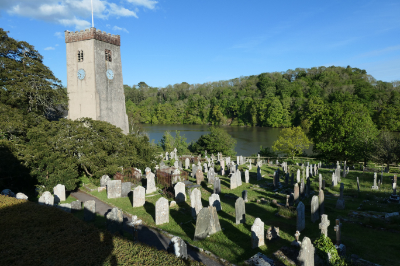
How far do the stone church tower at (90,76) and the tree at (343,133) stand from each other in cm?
2251

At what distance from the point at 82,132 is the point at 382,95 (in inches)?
2371

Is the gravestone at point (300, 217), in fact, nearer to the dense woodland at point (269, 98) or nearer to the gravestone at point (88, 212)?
the gravestone at point (88, 212)

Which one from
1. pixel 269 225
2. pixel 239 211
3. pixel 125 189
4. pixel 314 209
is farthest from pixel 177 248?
pixel 125 189

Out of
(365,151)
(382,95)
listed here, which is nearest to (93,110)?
(365,151)

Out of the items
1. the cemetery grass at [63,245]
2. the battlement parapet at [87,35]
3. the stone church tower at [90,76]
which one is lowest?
the cemetery grass at [63,245]

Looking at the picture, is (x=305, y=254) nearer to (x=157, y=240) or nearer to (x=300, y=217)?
(x=300, y=217)

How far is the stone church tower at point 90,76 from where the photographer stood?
80.1 feet

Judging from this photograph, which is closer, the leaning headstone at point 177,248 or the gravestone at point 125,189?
the leaning headstone at point 177,248

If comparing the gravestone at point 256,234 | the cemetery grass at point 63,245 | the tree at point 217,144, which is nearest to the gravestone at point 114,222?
the cemetery grass at point 63,245

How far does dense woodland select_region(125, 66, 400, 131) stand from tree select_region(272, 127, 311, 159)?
675 inches

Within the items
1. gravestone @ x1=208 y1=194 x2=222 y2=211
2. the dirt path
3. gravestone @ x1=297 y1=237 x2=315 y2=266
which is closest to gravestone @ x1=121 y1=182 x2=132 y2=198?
the dirt path

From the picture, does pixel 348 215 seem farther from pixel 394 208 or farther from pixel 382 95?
pixel 382 95

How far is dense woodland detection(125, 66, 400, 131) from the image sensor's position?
53.2 meters

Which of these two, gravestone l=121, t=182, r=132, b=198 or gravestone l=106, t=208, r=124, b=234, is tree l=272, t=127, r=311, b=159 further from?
gravestone l=106, t=208, r=124, b=234
